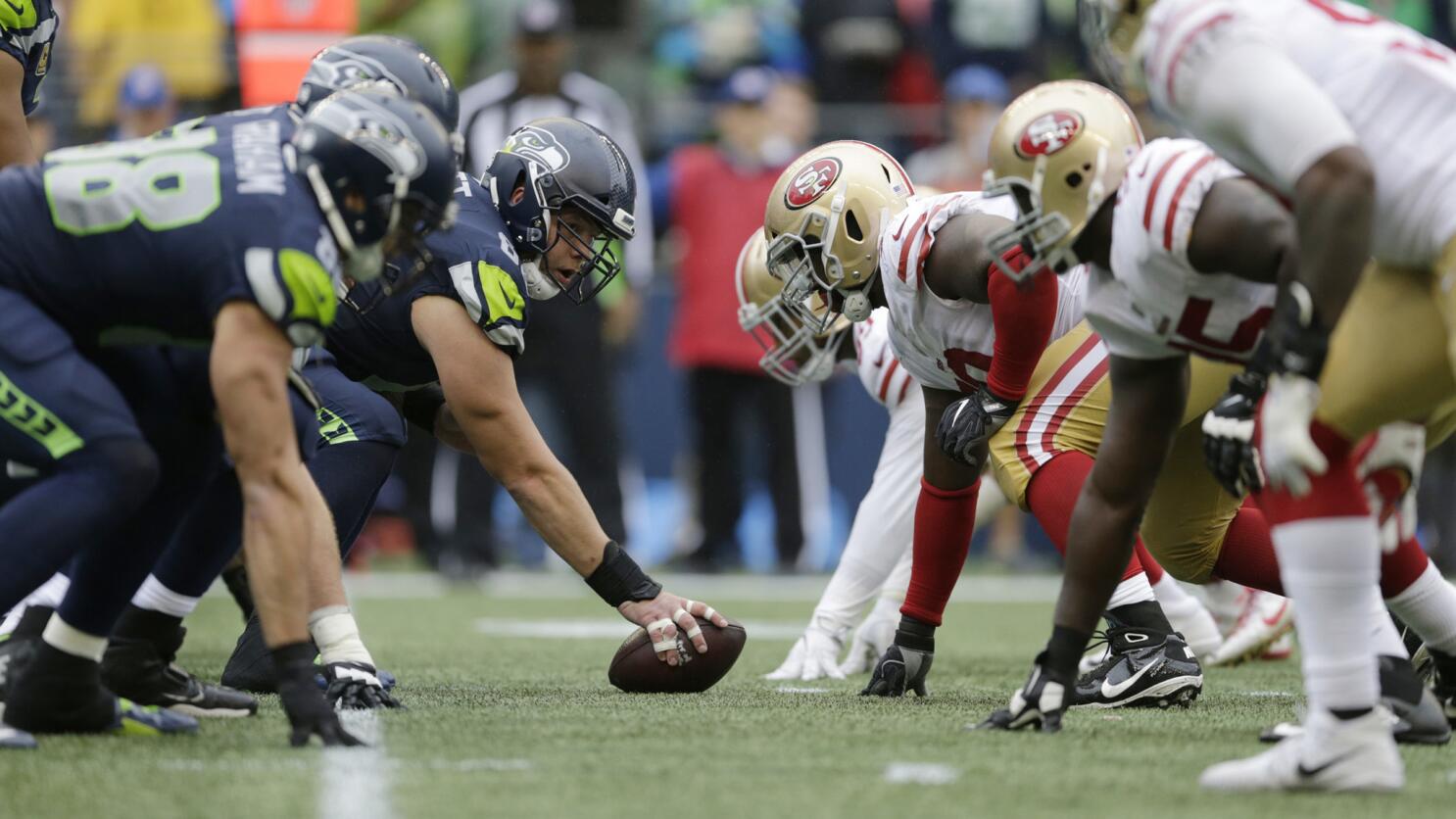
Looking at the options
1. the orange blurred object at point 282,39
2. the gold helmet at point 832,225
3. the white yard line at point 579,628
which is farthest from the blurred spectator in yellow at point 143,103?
the gold helmet at point 832,225

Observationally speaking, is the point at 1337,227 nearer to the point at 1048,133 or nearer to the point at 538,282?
the point at 1048,133

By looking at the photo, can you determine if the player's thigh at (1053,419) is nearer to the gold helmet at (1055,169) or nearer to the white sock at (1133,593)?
the white sock at (1133,593)

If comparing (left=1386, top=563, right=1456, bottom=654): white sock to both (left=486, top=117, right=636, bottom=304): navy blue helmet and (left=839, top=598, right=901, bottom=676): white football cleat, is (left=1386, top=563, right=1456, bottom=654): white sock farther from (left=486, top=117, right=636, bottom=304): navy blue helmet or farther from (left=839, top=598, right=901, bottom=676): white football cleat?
(left=486, top=117, right=636, bottom=304): navy blue helmet

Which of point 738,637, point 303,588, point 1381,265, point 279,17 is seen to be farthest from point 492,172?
point 279,17

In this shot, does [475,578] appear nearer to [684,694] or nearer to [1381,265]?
[684,694]

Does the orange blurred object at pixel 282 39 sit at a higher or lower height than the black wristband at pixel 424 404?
higher

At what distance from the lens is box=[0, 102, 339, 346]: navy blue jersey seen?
11.8 feet

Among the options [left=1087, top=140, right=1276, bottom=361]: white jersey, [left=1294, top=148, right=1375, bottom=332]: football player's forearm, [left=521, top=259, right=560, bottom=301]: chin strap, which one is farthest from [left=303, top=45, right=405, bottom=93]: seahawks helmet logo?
[left=1294, top=148, right=1375, bottom=332]: football player's forearm

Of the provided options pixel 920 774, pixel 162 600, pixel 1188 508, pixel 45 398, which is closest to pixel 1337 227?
pixel 920 774

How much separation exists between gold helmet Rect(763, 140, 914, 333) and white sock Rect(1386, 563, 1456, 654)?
1.66 meters

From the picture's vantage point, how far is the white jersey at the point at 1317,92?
3256 mm

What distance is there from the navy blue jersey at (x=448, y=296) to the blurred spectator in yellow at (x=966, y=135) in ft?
19.9

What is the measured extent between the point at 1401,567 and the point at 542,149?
2.39m

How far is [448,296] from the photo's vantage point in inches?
188
